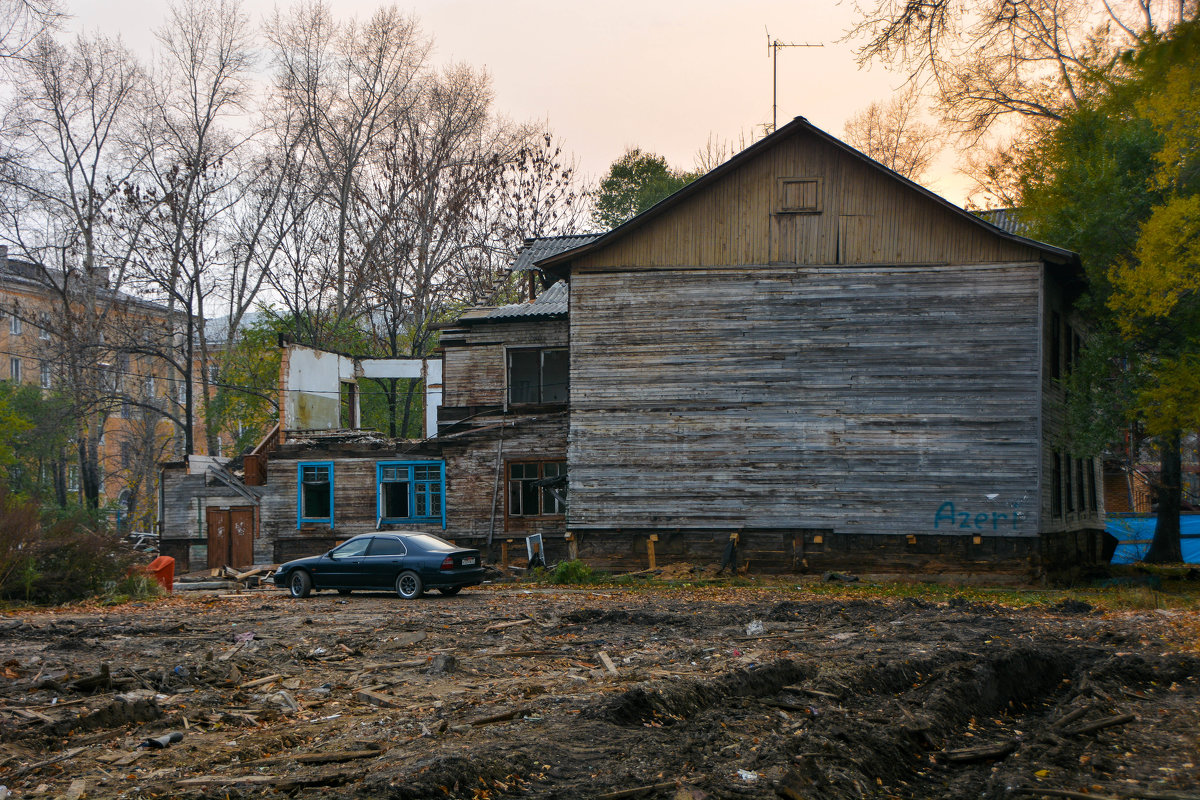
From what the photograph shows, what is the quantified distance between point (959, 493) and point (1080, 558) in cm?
826

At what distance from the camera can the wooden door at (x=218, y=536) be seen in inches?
1211

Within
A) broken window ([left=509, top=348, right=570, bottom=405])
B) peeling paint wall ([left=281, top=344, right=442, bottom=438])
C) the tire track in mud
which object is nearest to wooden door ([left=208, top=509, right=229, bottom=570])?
peeling paint wall ([left=281, top=344, right=442, bottom=438])

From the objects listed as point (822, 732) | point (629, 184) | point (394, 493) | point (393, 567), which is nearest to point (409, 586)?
point (393, 567)

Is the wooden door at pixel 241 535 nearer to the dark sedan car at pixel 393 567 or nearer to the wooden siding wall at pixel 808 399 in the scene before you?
the dark sedan car at pixel 393 567

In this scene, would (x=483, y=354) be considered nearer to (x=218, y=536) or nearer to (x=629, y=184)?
(x=218, y=536)

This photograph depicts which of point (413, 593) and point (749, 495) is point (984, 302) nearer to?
point (749, 495)

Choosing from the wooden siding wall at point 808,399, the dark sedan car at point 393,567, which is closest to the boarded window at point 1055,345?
the wooden siding wall at point 808,399

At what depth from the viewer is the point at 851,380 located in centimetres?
2291

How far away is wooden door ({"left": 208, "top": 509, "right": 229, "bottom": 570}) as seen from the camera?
30750 millimetres

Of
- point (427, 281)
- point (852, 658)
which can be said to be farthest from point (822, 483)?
point (427, 281)

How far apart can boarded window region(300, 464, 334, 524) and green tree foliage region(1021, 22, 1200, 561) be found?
2067 cm

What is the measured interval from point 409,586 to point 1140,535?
25.7 meters

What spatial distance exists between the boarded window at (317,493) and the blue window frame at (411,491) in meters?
1.68

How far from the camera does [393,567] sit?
20.2 m
